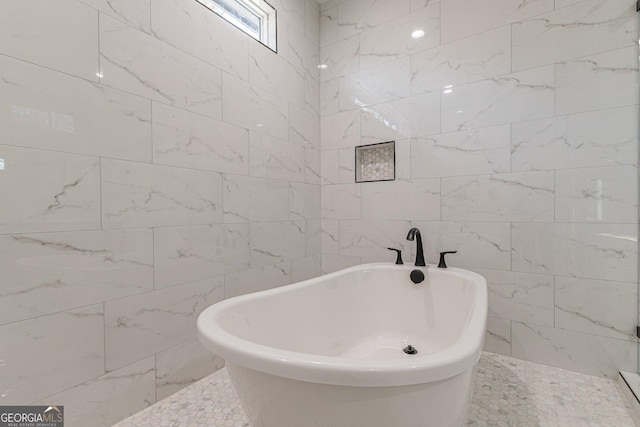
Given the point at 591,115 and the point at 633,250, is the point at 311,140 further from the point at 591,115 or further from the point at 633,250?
the point at 633,250

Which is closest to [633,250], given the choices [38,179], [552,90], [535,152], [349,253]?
[535,152]

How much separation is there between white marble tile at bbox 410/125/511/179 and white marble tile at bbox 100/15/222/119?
1324mm

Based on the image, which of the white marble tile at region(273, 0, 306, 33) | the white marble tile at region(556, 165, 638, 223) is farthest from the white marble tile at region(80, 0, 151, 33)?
the white marble tile at region(556, 165, 638, 223)

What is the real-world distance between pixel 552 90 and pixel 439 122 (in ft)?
Result: 1.93

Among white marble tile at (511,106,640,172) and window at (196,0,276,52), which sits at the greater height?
window at (196,0,276,52)

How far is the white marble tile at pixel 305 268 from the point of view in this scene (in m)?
2.14

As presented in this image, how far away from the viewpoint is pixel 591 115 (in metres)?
1.49

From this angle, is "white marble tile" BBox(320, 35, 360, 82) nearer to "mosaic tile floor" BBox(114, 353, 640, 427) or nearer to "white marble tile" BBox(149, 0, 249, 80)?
"white marble tile" BBox(149, 0, 249, 80)

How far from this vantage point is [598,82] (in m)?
1.48

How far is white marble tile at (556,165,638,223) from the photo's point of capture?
4.64 ft

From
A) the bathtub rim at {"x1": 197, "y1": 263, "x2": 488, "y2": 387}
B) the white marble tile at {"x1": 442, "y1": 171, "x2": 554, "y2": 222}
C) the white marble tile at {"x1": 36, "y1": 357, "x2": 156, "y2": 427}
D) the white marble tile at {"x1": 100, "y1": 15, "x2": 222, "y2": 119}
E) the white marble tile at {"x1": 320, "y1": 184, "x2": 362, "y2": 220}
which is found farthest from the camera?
the white marble tile at {"x1": 320, "y1": 184, "x2": 362, "y2": 220}

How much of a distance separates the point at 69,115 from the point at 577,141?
92.0 inches

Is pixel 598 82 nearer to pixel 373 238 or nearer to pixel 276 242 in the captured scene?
pixel 373 238

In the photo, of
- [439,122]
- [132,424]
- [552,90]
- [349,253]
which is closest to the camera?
[132,424]
